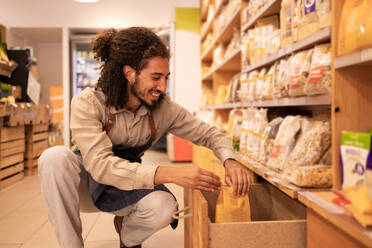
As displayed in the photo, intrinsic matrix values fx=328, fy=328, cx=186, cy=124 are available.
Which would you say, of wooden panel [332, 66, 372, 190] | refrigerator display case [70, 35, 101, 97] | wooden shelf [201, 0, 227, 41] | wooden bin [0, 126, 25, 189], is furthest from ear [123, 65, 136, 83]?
refrigerator display case [70, 35, 101, 97]

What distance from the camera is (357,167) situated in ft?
3.23

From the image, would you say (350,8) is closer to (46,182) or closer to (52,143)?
(46,182)

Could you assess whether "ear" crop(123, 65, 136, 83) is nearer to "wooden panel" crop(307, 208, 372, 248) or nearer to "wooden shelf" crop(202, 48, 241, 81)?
"wooden panel" crop(307, 208, 372, 248)

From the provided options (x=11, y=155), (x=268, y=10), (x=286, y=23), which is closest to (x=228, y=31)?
(x=268, y=10)

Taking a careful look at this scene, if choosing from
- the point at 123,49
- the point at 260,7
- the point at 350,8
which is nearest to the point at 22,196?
the point at 123,49

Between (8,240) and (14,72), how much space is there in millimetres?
2961

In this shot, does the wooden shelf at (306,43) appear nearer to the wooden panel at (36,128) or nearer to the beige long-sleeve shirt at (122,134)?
the beige long-sleeve shirt at (122,134)

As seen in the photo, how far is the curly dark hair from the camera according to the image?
59.7 inches

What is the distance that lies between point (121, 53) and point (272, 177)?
900 mm

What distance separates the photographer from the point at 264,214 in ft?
5.39

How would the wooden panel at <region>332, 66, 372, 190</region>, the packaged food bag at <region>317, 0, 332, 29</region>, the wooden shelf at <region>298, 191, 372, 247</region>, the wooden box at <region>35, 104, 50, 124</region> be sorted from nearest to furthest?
1. the wooden shelf at <region>298, 191, 372, 247</region>
2. the wooden panel at <region>332, 66, 372, 190</region>
3. the packaged food bag at <region>317, 0, 332, 29</region>
4. the wooden box at <region>35, 104, 50, 124</region>

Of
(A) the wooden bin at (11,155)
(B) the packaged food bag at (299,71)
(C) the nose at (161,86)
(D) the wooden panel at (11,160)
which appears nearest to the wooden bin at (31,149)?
(A) the wooden bin at (11,155)

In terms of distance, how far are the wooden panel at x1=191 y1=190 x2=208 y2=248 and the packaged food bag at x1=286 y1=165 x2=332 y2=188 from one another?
15.6 inches

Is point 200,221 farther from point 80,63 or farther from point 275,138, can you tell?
point 80,63
